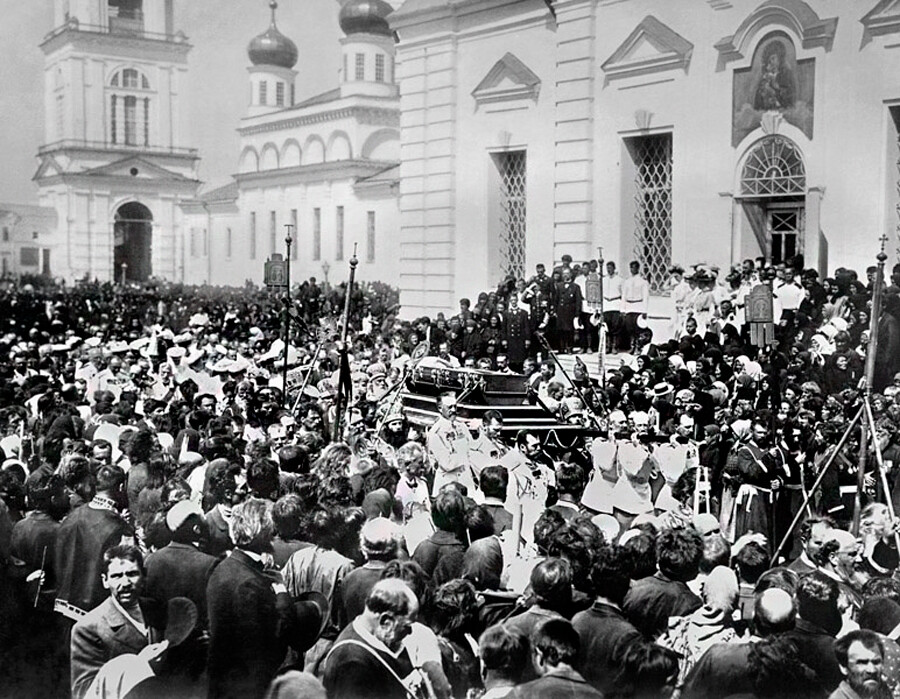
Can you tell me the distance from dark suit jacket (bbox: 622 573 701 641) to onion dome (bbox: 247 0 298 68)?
41.9 feet

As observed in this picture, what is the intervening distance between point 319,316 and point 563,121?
7.05 metres

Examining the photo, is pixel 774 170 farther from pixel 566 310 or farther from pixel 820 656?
pixel 820 656

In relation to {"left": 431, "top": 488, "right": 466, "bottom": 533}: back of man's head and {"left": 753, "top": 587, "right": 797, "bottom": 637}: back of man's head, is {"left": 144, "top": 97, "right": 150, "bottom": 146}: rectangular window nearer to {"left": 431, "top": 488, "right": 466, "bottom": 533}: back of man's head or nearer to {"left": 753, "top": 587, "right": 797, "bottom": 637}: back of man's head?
{"left": 431, "top": 488, "right": 466, "bottom": 533}: back of man's head

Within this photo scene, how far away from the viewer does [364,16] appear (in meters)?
28.6

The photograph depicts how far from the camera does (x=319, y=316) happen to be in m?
24.8

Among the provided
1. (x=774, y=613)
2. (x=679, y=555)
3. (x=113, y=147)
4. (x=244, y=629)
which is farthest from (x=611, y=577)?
(x=113, y=147)

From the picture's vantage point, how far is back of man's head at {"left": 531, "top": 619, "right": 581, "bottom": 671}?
4.57m

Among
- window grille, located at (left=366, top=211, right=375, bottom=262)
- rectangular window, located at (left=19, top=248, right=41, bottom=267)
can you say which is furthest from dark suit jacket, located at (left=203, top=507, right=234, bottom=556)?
window grille, located at (left=366, top=211, right=375, bottom=262)

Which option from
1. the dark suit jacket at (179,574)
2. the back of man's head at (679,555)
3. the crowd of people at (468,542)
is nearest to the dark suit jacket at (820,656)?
the crowd of people at (468,542)

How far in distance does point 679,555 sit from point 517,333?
45.1ft

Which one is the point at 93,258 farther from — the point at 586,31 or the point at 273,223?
the point at 586,31

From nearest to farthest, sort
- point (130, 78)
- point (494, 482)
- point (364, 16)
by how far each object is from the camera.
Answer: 1. point (494, 482)
2. point (130, 78)
3. point (364, 16)

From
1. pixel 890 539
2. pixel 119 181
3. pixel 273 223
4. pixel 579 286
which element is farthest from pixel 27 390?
pixel 273 223

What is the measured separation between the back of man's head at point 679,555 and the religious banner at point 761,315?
29.6 ft
